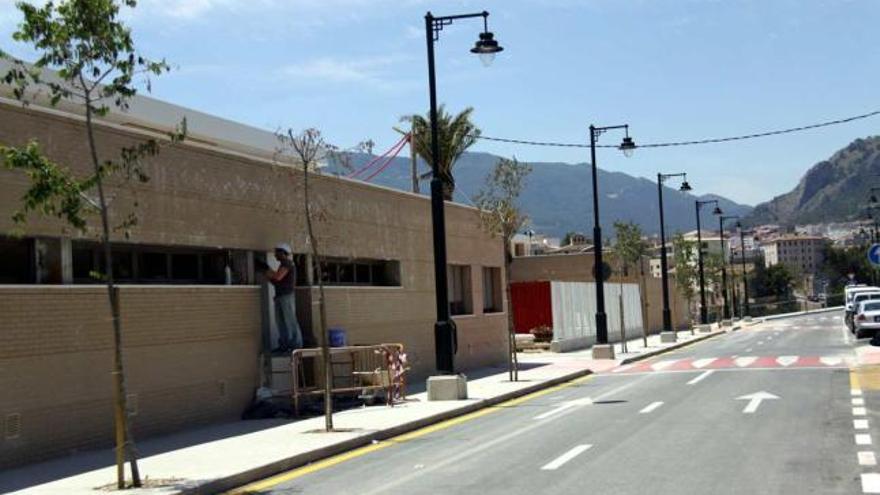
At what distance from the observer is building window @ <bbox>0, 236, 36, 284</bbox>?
43.6 feet

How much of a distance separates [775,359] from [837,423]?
53.9 ft

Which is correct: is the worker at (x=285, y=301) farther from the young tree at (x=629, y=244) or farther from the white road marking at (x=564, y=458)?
the young tree at (x=629, y=244)

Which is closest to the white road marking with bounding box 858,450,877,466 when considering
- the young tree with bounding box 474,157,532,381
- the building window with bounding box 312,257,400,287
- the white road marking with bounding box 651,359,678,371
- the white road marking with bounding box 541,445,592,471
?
the white road marking with bounding box 541,445,592,471

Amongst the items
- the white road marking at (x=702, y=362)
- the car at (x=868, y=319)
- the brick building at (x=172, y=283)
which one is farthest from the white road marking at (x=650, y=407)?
the car at (x=868, y=319)

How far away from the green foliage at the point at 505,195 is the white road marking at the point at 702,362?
735 cm

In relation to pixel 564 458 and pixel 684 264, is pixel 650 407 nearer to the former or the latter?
pixel 564 458

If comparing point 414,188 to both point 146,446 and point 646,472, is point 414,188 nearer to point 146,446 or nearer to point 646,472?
point 146,446

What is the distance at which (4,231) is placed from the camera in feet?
42.7

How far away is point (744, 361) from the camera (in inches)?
1180

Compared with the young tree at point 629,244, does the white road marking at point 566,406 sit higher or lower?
lower

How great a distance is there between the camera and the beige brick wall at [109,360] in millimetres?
12898

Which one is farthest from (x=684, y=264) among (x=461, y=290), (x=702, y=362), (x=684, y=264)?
(x=461, y=290)

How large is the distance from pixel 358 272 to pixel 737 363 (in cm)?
1192

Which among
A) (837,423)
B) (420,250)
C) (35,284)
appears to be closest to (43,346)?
(35,284)
